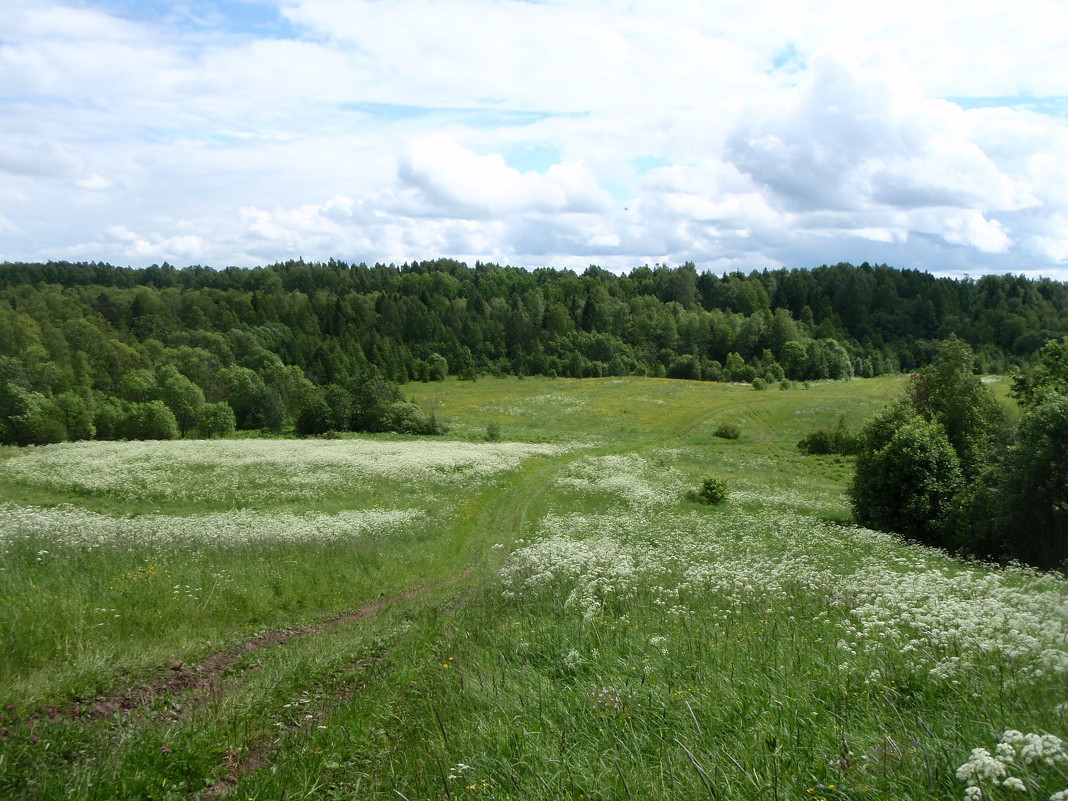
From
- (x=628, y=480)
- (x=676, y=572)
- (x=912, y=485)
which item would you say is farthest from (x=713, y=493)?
(x=676, y=572)

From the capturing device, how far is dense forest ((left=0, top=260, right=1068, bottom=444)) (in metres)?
73.0

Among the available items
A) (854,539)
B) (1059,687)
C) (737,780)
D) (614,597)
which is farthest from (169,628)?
(854,539)

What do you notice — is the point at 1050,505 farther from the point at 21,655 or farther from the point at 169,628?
the point at 21,655

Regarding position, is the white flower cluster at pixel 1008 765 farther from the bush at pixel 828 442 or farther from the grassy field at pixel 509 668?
the bush at pixel 828 442

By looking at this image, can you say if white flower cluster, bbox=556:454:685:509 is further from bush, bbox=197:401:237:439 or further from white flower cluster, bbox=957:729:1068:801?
bush, bbox=197:401:237:439

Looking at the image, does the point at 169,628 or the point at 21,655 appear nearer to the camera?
the point at 21,655

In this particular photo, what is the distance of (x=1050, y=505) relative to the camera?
22.4m

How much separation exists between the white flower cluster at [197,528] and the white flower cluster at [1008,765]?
18531mm

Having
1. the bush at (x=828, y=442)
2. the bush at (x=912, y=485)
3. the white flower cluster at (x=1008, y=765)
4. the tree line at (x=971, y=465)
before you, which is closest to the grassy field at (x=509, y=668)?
the white flower cluster at (x=1008, y=765)

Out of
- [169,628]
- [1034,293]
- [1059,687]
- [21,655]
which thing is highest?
[1034,293]

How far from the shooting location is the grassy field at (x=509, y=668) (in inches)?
187

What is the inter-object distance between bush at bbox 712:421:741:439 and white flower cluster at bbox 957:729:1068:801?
72062 mm

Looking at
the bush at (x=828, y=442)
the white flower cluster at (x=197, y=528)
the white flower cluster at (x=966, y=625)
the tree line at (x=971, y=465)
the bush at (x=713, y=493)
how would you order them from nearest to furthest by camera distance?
the white flower cluster at (x=966, y=625) < the white flower cluster at (x=197, y=528) < the tree line at (x=971, y=465) < the bush at (x=713, y=493) < the bush at (x=828, y=442)

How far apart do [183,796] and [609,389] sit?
10444 cm
